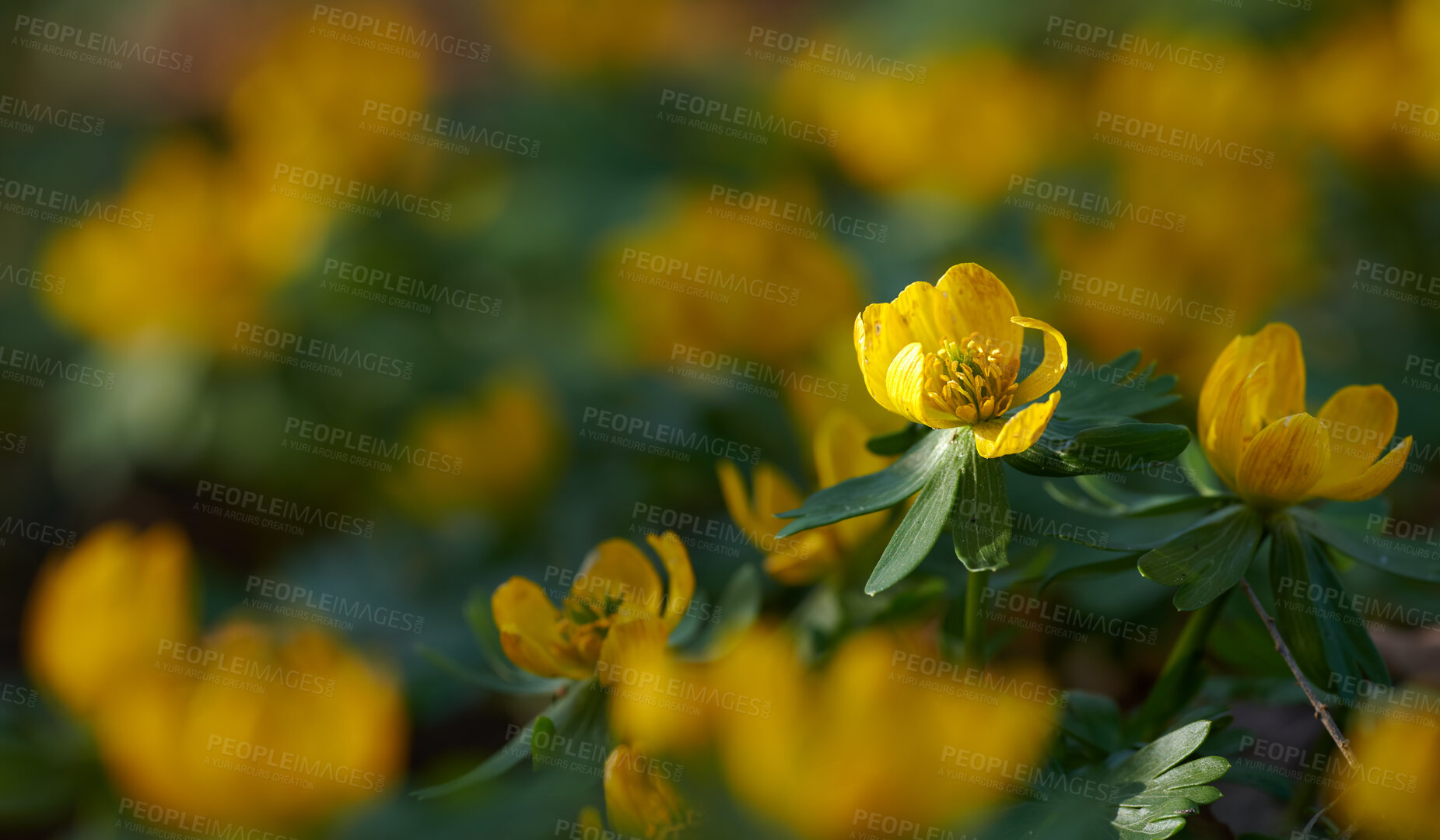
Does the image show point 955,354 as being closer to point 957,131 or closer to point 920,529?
point 920,529

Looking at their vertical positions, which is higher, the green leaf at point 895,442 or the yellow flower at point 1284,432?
the yellow flower at point 1284,432

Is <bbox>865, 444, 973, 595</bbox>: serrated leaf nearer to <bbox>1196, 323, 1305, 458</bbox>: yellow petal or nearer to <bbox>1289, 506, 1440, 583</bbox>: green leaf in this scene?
<bbox>1196, 323, 1305, 458</bbox>: yellow petal

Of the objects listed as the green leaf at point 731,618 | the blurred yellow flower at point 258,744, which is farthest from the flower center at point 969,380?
the blurred yellow flower at point 258,744

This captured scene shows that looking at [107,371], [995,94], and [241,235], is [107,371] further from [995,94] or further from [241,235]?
[995,94]

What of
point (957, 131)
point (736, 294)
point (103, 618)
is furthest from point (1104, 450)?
point (957, 131)

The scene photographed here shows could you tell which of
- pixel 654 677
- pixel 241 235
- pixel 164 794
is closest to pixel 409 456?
pixel 241 235

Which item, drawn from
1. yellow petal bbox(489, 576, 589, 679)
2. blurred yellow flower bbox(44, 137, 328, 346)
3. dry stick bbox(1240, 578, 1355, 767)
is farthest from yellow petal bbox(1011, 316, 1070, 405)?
blurred yellow flower bbox(44, 137, 328, 346)

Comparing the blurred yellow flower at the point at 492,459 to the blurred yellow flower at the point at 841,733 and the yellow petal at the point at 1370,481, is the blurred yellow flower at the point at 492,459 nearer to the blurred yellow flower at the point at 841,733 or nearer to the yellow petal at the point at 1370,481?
the blurred yellow flower at the point at 841,733
